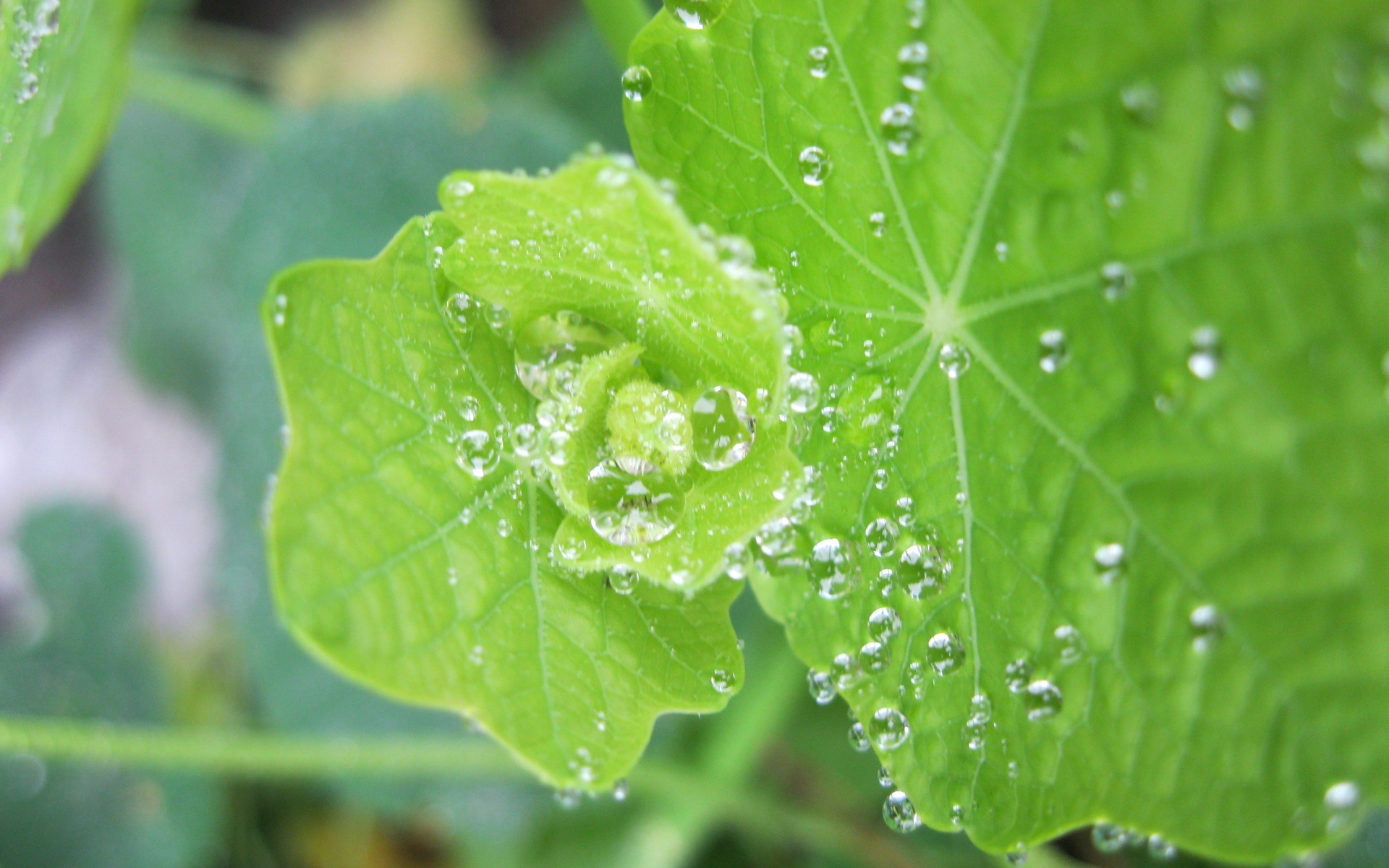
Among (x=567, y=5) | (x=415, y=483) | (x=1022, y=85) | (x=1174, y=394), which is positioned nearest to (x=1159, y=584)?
(x=1174, y=394)

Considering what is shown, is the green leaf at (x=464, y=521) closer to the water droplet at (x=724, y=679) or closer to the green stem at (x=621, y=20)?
the water droplet at (x=724, y=679)

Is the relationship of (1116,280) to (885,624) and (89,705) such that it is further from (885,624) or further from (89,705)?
(89,705)

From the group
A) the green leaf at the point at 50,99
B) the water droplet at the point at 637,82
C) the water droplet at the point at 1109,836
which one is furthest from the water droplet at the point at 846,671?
the green leaf at the point at 50,99

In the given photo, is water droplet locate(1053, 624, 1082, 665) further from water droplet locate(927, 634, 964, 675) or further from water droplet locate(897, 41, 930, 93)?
water droplet locate(897, 41, 930, 93)

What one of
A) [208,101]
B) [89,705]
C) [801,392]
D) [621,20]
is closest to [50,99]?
[621,20]

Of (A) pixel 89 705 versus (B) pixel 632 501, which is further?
(A) pixel 89 705

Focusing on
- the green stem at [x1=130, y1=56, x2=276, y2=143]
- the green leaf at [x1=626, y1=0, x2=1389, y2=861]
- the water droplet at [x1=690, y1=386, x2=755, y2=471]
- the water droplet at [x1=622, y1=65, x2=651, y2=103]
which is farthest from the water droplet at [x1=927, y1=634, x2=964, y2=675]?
the green stem at [x1=130, y1=56, x2=276, y2=143]
